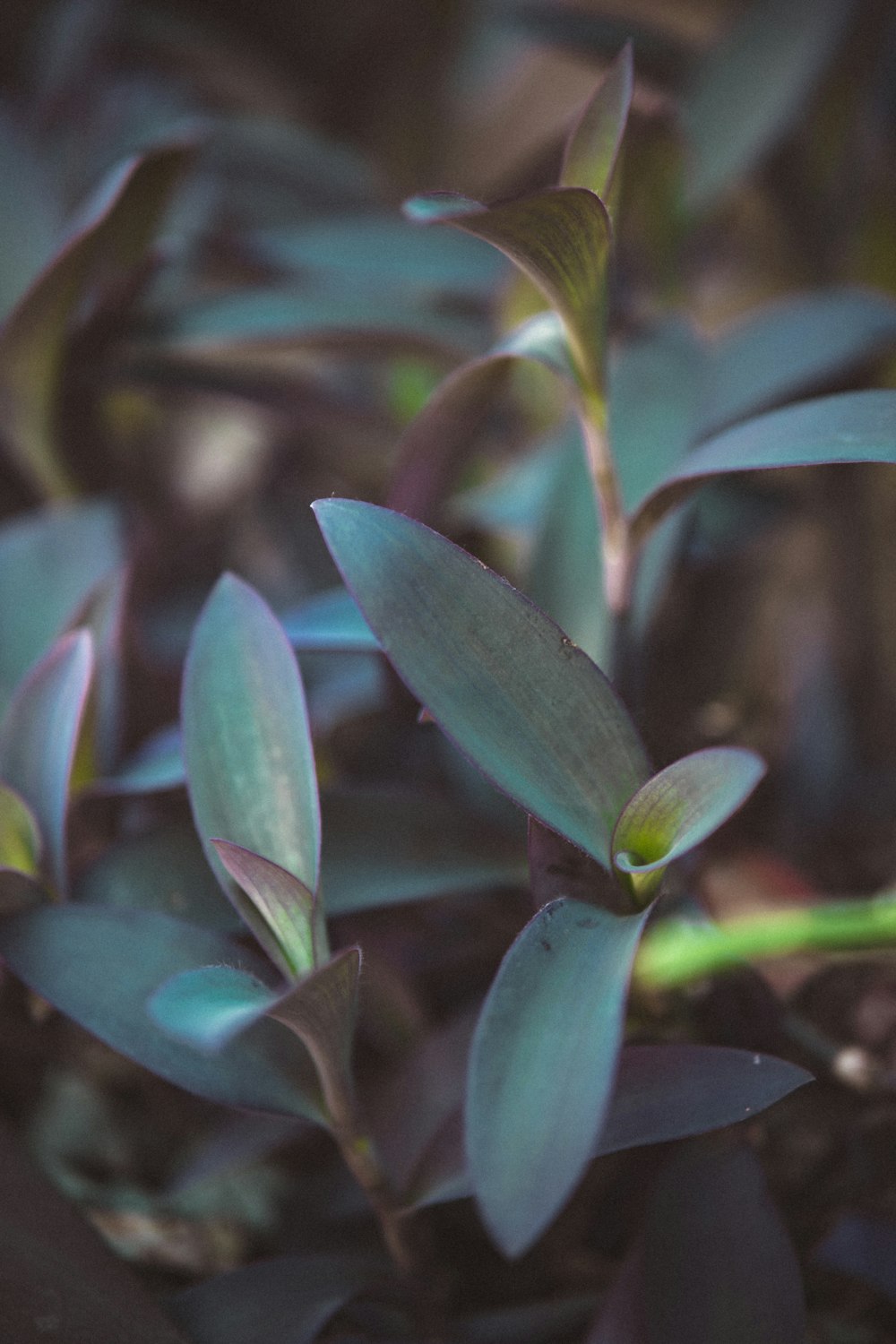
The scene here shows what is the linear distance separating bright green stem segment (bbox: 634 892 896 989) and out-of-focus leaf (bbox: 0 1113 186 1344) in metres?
0.25

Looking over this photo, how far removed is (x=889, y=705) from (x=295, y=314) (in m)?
0.59

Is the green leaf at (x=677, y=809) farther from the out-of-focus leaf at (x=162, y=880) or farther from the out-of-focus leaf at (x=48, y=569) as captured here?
the out-of-focus leaf at (x=48, y=569)

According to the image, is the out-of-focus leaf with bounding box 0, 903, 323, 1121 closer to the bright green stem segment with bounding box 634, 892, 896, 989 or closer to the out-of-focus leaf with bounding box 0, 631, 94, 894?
the out-of-focus leaf with bounding box 0, 631, 94, 894

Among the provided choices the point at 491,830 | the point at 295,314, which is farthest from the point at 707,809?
the point at 295,314

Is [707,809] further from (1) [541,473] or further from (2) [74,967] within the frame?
(1) [541,473]

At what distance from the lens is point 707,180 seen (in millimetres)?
795

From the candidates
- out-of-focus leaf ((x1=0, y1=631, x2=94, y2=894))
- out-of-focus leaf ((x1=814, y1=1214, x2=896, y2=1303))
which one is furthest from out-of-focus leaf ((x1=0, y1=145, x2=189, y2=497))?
out-of-focus leaf ((x1=814, y1=1214, x2=896, y2=1303))

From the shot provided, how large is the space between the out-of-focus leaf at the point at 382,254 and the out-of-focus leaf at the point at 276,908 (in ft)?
1.77

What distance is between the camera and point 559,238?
379 millimetres

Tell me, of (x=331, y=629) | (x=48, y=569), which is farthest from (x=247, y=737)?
(x=48, y=569)

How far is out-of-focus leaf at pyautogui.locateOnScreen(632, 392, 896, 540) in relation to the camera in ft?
1.22

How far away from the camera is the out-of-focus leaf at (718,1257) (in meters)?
0.41

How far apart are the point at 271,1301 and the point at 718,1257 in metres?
0.18

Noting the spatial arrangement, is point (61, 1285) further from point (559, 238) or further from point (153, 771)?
point (559, 238)
